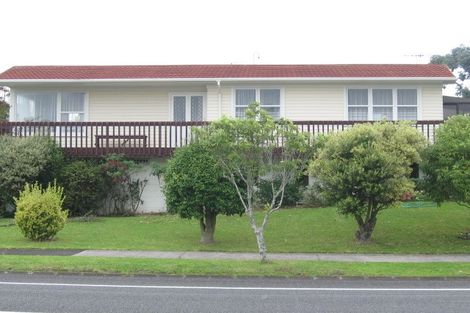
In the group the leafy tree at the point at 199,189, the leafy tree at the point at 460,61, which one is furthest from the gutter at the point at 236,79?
the leafy tree at the point at 460,61

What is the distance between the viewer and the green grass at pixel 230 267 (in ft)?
35.7

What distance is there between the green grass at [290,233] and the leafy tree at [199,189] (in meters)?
1.00

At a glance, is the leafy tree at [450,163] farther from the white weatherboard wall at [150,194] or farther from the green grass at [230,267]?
the white weatherboard wall at [150,194]

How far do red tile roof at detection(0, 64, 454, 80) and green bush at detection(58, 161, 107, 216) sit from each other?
4.92 m

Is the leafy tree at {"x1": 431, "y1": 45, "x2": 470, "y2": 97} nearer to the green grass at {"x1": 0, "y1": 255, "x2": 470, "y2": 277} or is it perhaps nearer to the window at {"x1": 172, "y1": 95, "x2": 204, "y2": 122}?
the window at {"x1": 172, "y1": 95, "x2": 204, "y2": 122}

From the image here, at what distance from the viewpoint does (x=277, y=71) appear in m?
24.4

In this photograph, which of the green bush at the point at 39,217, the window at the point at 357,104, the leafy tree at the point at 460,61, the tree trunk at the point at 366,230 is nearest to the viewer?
the tree trunk at the point at 366,230

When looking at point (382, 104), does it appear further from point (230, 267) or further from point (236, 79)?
point (230, 267)

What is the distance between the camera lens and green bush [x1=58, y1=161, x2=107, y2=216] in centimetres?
1967

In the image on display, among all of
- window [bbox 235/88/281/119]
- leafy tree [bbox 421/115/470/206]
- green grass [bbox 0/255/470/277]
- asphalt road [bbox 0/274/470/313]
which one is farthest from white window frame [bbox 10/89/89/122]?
leafy tree [bbox 421/115/470/206]

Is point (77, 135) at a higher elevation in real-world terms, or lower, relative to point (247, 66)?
lower

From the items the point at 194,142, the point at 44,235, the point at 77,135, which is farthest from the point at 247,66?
the point at 44,235

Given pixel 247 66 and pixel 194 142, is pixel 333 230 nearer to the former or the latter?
pixel 194 142

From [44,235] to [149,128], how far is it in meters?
7.41
